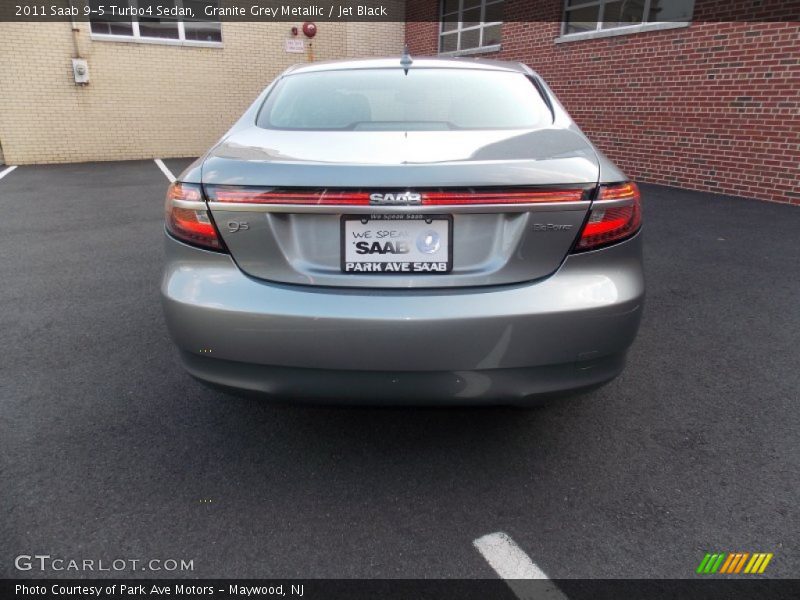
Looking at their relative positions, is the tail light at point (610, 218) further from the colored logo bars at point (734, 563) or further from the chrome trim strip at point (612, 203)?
the colored logo bars at point (734, 563)

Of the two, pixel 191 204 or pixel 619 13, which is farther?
pixel 619 13

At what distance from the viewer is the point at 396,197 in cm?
180

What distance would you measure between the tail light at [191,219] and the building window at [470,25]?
38.4 ft

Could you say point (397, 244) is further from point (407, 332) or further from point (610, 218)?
point (610, 218)

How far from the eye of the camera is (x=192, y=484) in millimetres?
2188

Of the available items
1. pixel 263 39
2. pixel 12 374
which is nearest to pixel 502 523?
pixel 12 374

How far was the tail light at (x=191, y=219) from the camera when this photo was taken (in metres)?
1.94

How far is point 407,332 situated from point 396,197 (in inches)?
16.3

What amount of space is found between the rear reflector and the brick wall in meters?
7.33

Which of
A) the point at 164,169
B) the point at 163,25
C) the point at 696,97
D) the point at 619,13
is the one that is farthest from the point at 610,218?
the point at 163,25

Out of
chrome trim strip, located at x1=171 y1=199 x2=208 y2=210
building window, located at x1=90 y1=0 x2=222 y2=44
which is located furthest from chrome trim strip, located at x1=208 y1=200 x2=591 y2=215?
building window, located at x1=90 y1=0 x2=222 y2=44

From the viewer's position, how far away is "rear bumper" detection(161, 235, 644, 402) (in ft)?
5.98

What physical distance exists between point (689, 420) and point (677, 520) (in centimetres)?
74

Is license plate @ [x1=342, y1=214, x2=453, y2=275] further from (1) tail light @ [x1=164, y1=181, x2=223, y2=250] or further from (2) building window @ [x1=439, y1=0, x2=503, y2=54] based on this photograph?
(2) building window @ [x1=439, y1=0, x2=503, y2=54]
